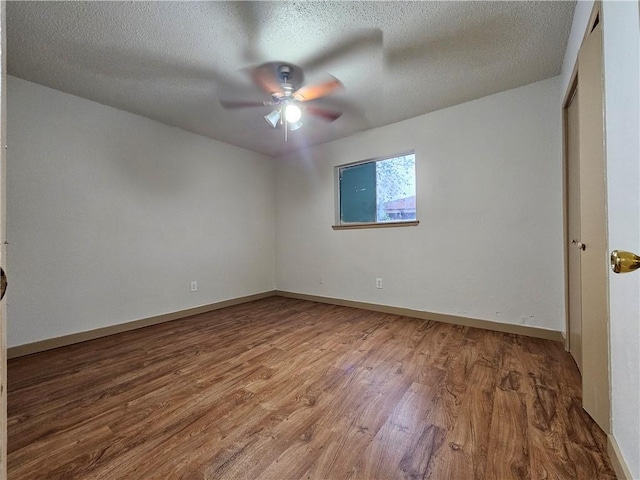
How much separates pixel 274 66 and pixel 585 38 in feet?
6.30

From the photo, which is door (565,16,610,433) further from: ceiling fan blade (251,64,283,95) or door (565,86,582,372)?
ceiling fan blade (251,64,283,95)

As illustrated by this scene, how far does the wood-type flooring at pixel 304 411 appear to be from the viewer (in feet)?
3.64

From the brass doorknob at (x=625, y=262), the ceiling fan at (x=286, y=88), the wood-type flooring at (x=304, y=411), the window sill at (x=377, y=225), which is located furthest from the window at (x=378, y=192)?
the brass doorknob at (x=625, y=262)

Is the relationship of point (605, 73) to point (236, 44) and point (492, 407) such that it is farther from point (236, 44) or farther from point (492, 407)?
point (236, 44)

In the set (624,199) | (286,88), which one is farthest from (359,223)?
(624,199)

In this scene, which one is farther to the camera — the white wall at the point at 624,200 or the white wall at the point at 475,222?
the white wall at the point at 475,222

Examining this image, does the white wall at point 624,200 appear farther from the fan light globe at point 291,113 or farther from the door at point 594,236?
the fan light globe at point 291,113

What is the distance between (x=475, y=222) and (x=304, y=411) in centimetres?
239

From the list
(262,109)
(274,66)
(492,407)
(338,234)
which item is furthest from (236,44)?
(492,407)

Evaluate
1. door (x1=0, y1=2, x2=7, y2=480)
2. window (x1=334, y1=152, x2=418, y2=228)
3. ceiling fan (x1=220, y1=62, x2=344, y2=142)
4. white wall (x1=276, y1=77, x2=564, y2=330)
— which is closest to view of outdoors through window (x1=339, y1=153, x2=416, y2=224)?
window (x1=334, y1=152, x2=418, y2=228)

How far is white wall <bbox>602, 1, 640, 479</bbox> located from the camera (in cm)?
87

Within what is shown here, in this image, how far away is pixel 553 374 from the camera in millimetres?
1790

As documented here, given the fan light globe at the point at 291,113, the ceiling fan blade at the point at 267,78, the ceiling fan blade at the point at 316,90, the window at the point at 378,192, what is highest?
the ceiling fan blade at the point at 267,78

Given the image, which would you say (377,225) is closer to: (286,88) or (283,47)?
(286,88)
